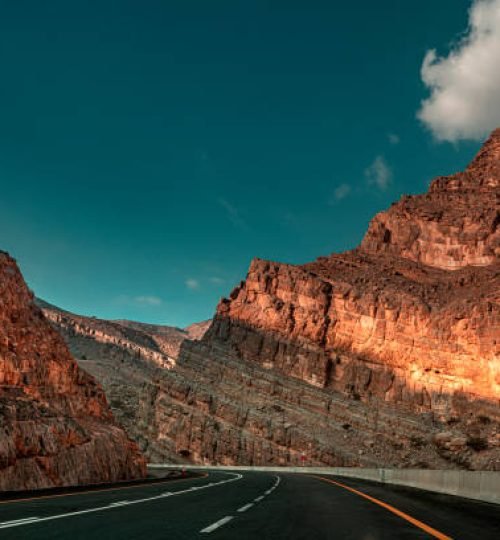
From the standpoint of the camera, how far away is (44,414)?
24625mm

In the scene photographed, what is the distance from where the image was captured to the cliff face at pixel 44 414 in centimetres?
2098

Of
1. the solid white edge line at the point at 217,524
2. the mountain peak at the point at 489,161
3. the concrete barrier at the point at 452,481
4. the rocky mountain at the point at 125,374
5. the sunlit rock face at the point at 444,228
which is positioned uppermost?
the mountain peak at the point at 489,161

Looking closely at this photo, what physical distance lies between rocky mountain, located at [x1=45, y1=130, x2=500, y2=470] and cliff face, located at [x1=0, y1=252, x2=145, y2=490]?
5375 centimetres

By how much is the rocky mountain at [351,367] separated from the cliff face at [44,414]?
53750 mm

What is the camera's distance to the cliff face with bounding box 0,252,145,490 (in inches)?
826

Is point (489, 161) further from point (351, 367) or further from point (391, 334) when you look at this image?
point (351, 367)

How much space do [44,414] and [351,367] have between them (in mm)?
82530

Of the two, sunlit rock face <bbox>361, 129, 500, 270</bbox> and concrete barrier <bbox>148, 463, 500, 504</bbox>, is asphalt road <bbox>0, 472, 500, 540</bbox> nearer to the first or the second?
concrete barrier <bbox>148, 463, 500, 504</bbox>

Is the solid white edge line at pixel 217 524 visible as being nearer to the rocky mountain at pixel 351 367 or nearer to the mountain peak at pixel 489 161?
the rocky mountain at pixel 351 367

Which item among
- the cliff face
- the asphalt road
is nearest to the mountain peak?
the cliff face

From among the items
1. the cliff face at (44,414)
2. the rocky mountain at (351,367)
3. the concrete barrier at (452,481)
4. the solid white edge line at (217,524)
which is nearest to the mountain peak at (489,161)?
the rocky mountain at (351,367)

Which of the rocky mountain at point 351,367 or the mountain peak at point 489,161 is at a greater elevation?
the mountain peak at point 489,161

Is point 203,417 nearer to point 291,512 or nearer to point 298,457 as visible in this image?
point 298,457

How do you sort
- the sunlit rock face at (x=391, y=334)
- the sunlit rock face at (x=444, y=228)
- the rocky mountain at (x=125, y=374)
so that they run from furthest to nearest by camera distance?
the sunlit rock face at (x=444, y=228) → the rocky mountain at (x=125, y=374) → the sunlit rock face at (x=391, y=334)
